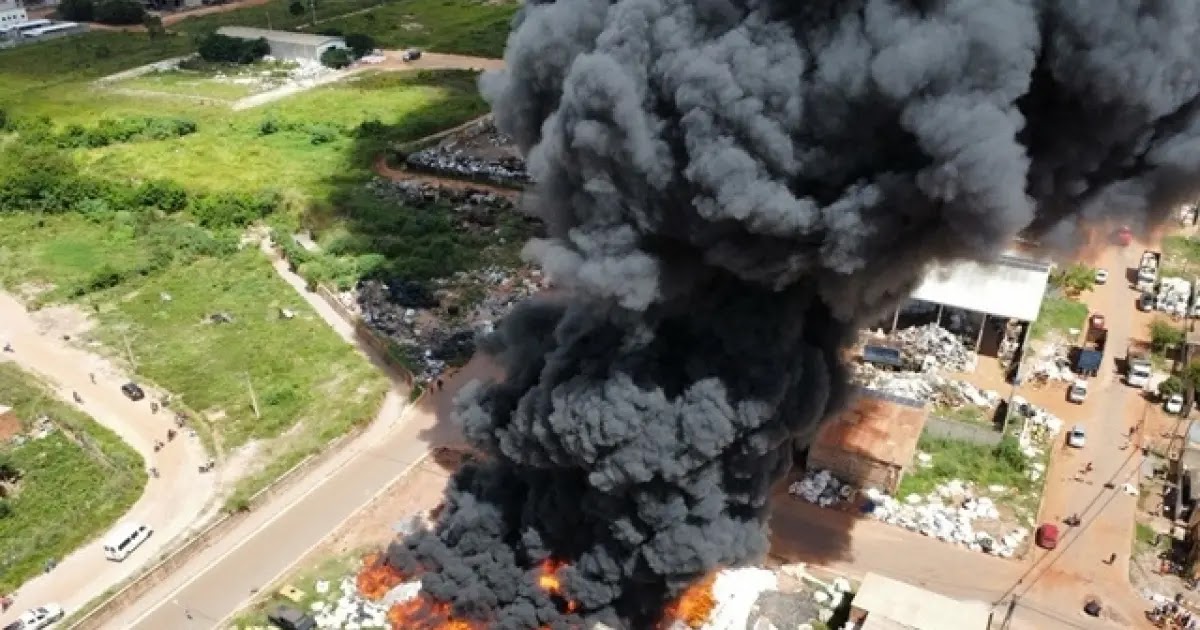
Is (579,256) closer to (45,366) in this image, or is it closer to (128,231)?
(45,366)

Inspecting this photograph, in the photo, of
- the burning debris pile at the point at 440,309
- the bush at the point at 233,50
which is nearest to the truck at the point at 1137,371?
the burning debris pile at the point at 440,309

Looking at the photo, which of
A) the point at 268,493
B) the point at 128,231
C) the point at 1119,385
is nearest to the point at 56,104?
the point at 128,231

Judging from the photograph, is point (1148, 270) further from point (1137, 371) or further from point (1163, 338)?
point (1137, 371)

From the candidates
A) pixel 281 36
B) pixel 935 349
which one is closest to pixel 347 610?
pixel 935 349

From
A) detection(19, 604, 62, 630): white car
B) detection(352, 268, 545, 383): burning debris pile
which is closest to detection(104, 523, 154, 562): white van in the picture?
detection(19, 604, 62, 630): white car

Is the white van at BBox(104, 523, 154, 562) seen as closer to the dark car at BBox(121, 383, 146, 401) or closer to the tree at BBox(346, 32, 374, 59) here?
the dark car at BBox(121, 383, 146, 401)

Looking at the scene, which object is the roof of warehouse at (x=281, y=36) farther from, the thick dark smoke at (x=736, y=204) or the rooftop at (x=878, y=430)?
the thick dark smoke at (x=736, y=204)
